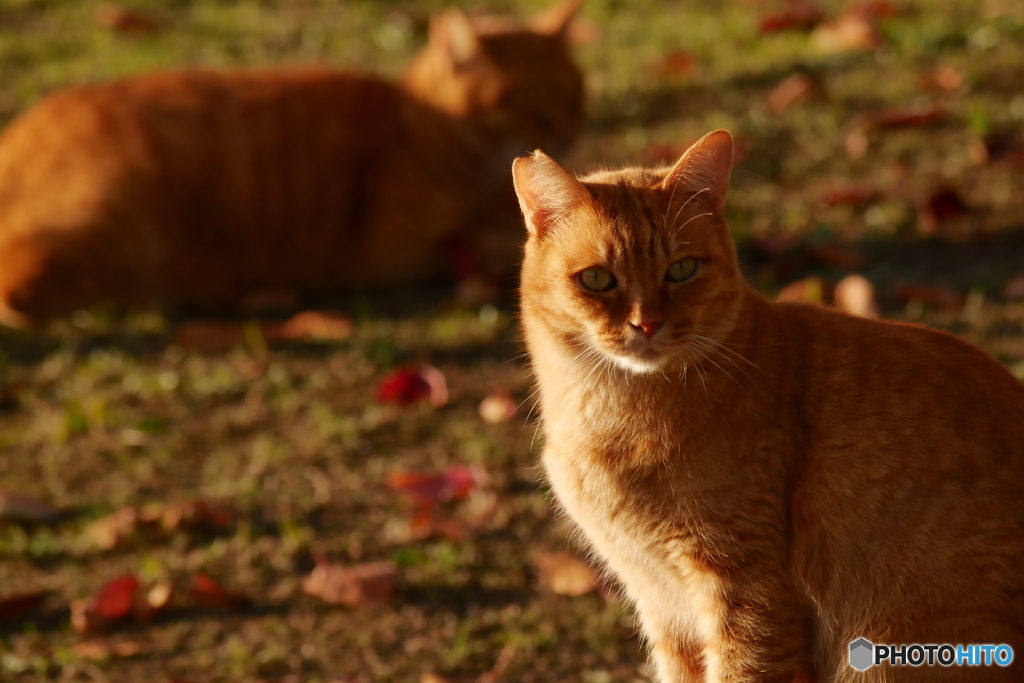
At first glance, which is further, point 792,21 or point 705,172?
point 792,21

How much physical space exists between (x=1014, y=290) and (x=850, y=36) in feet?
7.15

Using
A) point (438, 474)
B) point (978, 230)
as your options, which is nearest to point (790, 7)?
point (978, 230)

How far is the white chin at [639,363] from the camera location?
2568 mm

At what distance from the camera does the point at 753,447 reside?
2539 mm

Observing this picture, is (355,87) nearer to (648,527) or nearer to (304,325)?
(304,325)

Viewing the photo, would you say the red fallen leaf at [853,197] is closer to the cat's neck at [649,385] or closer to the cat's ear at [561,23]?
the cat's ear at [561,23]

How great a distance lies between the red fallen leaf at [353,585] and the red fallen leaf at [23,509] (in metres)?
1.01

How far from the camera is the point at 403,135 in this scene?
18.3 feet

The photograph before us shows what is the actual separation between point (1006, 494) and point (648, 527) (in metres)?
0.72

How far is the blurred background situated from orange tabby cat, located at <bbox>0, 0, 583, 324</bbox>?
0.88 ft

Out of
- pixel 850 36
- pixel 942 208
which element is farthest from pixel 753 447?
pixel 850 36

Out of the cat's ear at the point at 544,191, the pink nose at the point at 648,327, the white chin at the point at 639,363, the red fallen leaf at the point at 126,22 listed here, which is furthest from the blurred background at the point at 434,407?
the red fallen leaf at the point at 126,22

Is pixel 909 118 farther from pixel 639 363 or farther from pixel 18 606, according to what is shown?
pixel 18 606

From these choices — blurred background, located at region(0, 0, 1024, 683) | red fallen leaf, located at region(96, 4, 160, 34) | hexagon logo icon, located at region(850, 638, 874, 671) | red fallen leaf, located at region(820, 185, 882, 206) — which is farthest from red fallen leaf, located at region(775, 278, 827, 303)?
red fallen leaf, located at region(96, 4, 160, 34)
